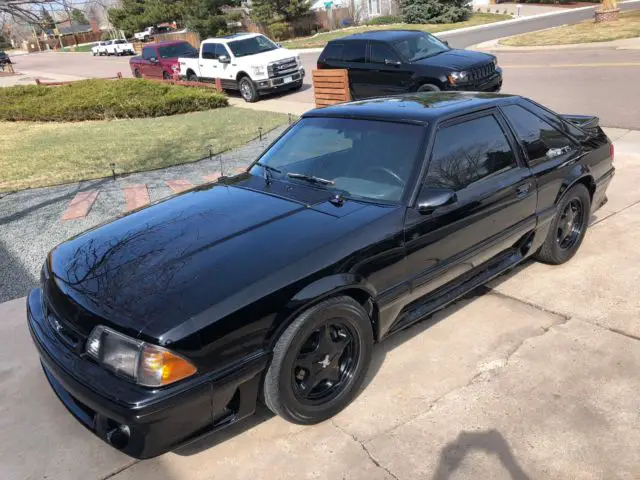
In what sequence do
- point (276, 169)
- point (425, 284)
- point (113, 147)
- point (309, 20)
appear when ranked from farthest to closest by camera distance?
1. point (309, 20)
2. point (113, 147)
3. point (276, 169)
4. point (425, 284)

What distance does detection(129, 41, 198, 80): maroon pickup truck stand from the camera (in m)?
20.0

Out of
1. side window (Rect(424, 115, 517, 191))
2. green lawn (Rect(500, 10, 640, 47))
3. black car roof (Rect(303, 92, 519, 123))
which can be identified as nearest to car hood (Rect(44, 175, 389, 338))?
side window (Rect(424, 115, 517, 191))

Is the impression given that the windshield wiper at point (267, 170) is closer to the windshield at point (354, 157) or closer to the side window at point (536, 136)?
the windshield at point (354, 157)

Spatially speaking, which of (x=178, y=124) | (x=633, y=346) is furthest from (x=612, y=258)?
(x=178, y=124)

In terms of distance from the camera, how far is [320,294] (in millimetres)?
2695

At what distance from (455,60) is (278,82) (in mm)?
6136

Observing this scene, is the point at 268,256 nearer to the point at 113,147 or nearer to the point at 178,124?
the point at 113,147

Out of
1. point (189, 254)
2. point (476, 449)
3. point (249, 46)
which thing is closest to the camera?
point (476, 449)

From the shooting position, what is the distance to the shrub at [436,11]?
118 feet

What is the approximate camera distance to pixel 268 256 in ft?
9.02

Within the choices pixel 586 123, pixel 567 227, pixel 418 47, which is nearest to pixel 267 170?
pixel 567 227

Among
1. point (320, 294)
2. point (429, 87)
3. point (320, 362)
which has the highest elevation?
point (320, 294)

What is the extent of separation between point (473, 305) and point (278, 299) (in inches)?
79.7

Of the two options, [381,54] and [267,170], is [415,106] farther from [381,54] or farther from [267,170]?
[381,54]
